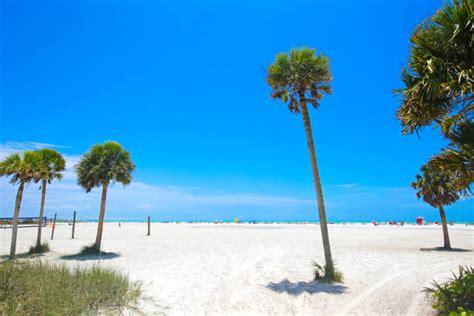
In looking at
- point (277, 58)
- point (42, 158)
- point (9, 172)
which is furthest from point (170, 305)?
point (42, 158)

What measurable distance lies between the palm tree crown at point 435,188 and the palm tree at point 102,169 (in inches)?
834

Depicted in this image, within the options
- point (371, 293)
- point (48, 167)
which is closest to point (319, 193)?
point (371, 293)

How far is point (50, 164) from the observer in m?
18.5

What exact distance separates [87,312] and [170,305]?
8.49 ft

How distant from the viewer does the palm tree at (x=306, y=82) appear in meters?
10.6

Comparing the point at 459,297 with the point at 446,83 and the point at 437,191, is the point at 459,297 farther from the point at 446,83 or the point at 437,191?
the point at 437,191

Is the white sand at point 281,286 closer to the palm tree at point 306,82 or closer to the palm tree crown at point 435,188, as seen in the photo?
the palm tree at point 306,82

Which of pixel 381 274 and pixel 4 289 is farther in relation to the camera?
pixel 381 274

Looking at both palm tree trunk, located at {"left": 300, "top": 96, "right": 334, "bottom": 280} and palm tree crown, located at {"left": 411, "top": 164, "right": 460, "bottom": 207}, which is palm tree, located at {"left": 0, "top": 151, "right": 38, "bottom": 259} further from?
palm tree crown, located at {"left": 411, "top": 164, "right": 460, "bottom": 207}

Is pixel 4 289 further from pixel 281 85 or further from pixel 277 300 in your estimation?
pixel 281 85

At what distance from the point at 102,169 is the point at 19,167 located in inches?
165

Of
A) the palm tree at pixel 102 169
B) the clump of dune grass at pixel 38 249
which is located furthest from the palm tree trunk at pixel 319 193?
the clump of dune grass at pixel 38 249

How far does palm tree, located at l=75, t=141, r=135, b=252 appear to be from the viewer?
701 inches

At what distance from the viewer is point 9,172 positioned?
1544 centimetres
